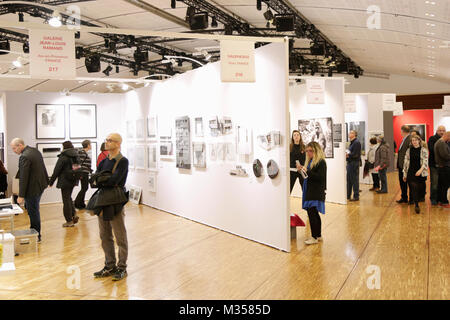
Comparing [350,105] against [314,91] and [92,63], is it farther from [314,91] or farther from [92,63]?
[92,63]

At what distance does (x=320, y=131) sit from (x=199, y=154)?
3.69 meters

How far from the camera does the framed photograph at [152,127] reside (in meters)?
10.5

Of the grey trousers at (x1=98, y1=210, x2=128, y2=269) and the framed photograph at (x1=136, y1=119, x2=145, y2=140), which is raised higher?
the framed photograph at (x1=136, y1=119, x2=145, y2=140)

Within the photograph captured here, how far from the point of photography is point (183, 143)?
29.9 feet

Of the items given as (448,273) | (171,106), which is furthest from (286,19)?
(448,273)

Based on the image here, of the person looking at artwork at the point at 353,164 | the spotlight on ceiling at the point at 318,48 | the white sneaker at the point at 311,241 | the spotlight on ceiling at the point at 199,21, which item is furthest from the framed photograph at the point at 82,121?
the white sneaker at the point at 311,241

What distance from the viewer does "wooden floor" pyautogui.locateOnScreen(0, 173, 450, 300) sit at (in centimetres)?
475

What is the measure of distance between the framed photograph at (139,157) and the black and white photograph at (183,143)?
2.21 m

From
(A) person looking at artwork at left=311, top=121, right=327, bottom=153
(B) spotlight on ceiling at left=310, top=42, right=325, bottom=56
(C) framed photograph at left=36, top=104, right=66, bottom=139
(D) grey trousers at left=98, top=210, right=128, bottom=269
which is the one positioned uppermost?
(B) spotlight on ceiling at left=310, top=42, right=325, bottom=56

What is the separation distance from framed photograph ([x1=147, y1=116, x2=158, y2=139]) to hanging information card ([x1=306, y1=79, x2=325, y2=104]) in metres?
3.38

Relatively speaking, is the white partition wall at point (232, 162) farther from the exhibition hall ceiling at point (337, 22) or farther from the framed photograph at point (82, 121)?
the framed photograph at point (82, 121)

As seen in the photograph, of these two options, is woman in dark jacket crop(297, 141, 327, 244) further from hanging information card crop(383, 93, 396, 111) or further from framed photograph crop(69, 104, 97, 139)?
hanging information card crop(383, 93, 396, 111)

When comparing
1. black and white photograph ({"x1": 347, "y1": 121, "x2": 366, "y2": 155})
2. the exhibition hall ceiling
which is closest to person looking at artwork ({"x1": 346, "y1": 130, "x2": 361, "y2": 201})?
the exhibition hall ceiling

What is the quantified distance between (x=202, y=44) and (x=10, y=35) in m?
5.61
